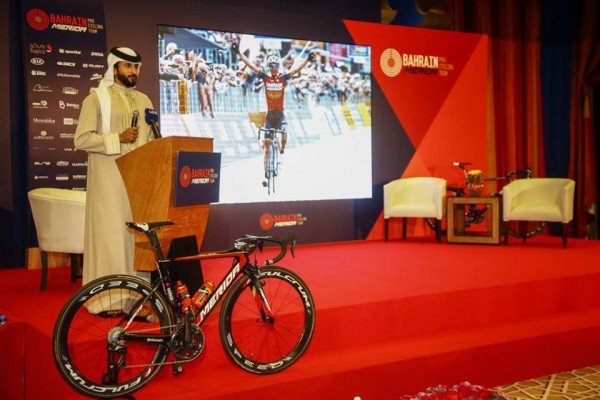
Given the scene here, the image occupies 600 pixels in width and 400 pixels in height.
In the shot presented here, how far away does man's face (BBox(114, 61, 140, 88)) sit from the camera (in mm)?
3930

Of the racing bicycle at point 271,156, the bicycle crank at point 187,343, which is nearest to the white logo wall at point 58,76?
the racing bicycle at point 271,156

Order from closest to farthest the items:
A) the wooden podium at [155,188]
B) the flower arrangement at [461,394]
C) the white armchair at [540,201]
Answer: the flower arrangement at [461,394], the wooden podium at [155,188], the white armchair at [540,201]

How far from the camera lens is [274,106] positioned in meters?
7.29

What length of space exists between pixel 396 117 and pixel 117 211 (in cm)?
484

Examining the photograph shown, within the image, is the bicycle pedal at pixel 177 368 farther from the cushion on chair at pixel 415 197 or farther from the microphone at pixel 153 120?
the cushion on chair at pixel 415 197

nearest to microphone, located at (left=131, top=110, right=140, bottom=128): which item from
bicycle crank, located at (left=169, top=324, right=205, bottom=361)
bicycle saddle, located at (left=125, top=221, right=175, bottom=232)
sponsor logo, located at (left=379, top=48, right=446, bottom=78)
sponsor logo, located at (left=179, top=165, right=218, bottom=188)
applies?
sponsor logo, located at (left=179, top=165, right=218, bottom=188)

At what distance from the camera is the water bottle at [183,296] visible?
3.39 metres

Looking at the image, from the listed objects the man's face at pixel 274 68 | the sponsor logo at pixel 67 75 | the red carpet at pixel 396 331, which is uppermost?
the man's face at pixel 274 68

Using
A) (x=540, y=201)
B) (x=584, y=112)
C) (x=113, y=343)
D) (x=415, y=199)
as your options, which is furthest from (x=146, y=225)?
(x=584, y=112)

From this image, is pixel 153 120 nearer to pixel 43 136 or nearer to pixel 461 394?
pixel 461 394

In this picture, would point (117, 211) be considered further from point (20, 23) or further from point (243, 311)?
point (20, 23)

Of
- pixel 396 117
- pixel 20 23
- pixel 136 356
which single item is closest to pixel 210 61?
pixel 20 23

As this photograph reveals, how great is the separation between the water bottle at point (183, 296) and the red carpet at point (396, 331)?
349 millimetres

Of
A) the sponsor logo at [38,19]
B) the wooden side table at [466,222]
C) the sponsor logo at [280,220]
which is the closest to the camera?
the sponsor logo at [38,19]
